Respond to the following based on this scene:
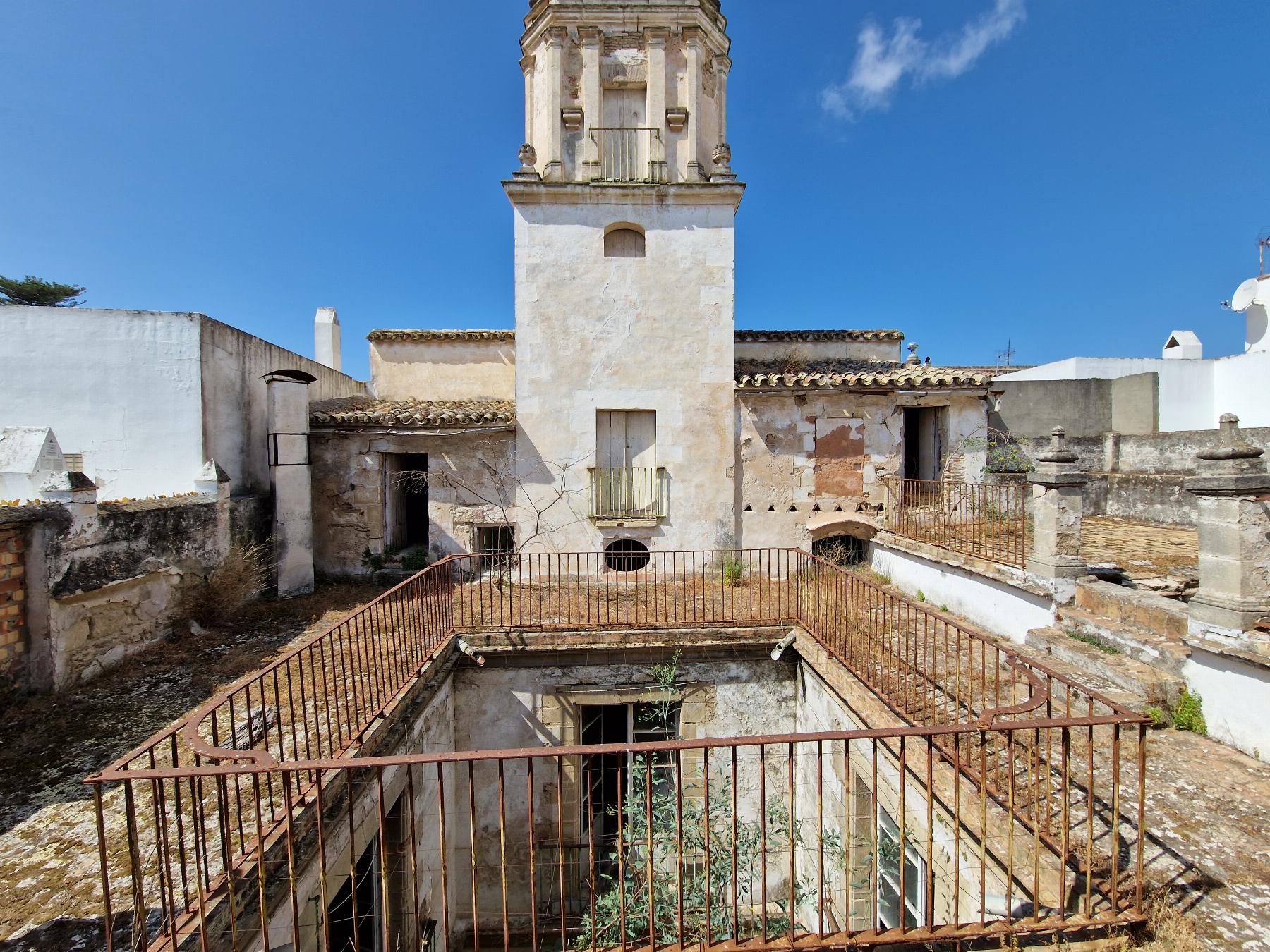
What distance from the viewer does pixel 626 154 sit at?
34.4 feet

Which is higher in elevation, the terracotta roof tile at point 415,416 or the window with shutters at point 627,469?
the terracotta roof tile at point 415,416

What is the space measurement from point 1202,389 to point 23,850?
24.4 m

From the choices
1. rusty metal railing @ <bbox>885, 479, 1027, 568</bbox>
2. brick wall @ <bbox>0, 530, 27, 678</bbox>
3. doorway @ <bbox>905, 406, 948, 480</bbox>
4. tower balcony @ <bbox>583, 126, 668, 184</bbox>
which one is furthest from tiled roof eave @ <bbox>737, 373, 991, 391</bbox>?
brick wall @ <bbox>0, 530, 27, 678</bbox>

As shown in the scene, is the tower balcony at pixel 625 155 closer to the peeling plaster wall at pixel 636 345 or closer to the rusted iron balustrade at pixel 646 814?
the peeling plaster wall at pixel 636 345

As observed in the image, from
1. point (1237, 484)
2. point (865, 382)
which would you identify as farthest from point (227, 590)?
point (1237, 484)

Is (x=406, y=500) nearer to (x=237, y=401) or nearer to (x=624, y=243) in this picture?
(x=237, y=401)

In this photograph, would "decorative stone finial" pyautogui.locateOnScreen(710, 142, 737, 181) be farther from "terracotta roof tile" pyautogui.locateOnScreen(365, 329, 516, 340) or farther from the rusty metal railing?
the rusty metal railing

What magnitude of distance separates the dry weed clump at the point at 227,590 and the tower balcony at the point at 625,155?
8970mm

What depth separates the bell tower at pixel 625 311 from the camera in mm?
10250

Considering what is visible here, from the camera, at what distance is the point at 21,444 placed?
623 centimetres

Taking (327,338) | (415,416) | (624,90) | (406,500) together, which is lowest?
(406,500)

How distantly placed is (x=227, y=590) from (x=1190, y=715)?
36.9ft

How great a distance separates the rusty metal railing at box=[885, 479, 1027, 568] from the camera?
742cm

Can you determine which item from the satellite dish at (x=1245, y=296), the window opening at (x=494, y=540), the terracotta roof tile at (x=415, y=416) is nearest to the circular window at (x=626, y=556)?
the window opening at (x=494, y=540)
